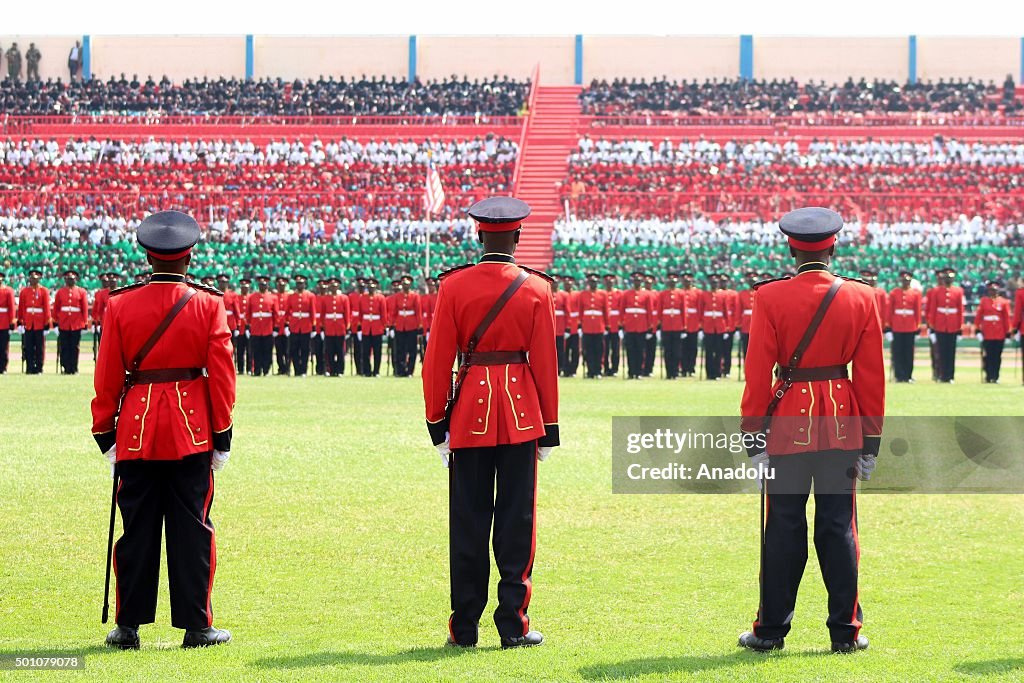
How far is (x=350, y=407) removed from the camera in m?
17.7

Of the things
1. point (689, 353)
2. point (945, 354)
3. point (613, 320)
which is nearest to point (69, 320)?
point (613, 320)

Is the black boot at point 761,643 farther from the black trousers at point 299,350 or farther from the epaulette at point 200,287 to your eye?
the black trousers at point 299,350

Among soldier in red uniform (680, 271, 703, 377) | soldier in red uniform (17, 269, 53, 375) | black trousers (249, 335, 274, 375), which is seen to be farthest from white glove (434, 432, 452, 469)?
black trousers (249, 335, 274, 375)

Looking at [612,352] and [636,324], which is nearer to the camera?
[636,324]

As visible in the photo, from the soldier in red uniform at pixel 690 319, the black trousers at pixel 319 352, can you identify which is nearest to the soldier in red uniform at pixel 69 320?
the black trousers at pixel 319 352

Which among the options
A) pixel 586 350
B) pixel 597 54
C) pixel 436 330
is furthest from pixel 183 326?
pixel 597 54

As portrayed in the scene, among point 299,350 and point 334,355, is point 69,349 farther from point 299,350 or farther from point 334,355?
point 334,355

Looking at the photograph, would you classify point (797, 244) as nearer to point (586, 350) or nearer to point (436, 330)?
point (436, 330)

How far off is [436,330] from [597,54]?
50503mm

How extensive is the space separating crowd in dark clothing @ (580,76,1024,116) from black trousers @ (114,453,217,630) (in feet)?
144

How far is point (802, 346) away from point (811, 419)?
1.02ft

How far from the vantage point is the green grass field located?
572cm

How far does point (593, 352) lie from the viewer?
24719 mm

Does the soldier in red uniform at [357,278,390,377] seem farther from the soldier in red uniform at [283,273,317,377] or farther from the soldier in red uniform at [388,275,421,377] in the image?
the soldier in red uniform at [283,273,317,377]
